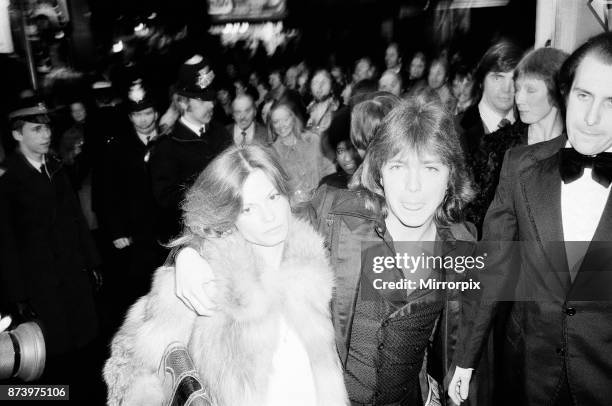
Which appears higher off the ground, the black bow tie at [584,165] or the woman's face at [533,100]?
the woman's face at [533,100]

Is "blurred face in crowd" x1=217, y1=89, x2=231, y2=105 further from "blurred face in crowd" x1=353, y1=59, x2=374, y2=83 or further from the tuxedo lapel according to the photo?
the tuxedo lapel

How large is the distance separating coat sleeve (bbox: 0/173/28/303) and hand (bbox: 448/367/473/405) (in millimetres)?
2666

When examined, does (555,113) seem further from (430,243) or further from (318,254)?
(318,254)

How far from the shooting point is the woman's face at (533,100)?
2.88m

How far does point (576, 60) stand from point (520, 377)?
4.06 feet

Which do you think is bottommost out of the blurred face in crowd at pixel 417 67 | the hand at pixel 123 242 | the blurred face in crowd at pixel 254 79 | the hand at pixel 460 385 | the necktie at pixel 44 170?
→ the hand at pixel 460 385

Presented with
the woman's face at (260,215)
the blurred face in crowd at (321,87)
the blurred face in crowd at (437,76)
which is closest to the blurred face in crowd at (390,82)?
the blurred face in crowd at (321,87)

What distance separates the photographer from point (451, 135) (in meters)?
1.85

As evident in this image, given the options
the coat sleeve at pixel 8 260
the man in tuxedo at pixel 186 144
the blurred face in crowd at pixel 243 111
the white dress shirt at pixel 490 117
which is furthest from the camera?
the blurred face in crowd at pixel 243 111

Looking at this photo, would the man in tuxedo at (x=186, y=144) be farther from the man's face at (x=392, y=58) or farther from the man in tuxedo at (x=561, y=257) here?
the man's face at (x=392, y=58)

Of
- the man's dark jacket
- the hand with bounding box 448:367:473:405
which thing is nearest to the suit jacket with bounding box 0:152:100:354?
the man's dark jacket

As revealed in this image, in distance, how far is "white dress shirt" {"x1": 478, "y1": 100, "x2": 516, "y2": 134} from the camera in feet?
11.4

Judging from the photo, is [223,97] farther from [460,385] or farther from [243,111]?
[460,385]

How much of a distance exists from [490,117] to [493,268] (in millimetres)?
1826
